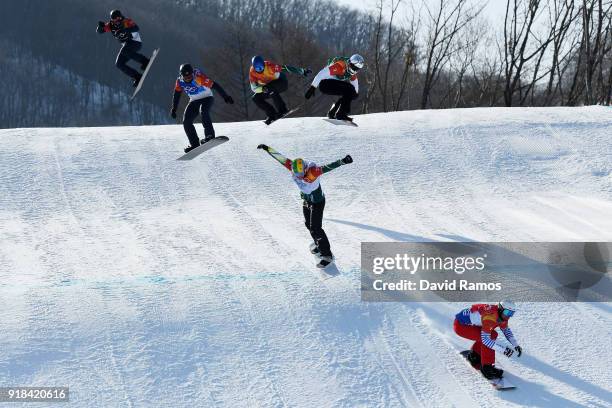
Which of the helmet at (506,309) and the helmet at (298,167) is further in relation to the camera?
the helmet at (298,167)

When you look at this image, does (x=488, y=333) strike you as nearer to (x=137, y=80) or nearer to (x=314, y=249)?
(x=314, y=249)

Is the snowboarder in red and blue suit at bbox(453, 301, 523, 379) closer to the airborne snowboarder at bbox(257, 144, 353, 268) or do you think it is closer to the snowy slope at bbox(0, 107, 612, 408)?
the snowy slope at bbox(0, 107, 612, 408)

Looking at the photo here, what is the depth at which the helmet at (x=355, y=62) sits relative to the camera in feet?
39.3

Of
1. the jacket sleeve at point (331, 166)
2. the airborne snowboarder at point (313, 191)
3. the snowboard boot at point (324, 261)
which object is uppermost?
the jacket sleeve at point (331, 166)

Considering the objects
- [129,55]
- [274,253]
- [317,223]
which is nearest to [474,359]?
[317,223]

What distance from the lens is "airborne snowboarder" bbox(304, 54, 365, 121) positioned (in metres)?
12.4

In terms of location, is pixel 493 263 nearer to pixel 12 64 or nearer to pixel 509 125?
pixel 509 125

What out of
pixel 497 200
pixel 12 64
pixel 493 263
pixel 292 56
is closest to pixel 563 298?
pixel 493 263

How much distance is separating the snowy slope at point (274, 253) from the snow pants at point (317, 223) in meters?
0.41

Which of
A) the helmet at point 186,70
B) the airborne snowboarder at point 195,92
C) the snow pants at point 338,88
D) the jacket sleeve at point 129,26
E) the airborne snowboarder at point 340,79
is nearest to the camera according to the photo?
the helmet at point 186,70

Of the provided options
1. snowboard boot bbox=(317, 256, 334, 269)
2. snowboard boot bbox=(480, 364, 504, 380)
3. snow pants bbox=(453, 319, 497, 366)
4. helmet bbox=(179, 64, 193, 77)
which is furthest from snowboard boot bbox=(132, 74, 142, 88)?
snowboard boot bbox=(480, 364, 504, 380)

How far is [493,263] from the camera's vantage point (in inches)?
394

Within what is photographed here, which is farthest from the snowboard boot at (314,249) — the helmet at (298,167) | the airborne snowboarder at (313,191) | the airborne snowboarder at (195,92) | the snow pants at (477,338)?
the airborne snowboarder at (195,92)

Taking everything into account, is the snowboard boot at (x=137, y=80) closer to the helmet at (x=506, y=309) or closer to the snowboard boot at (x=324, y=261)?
the snowboard boot at (x=324, y=261)
